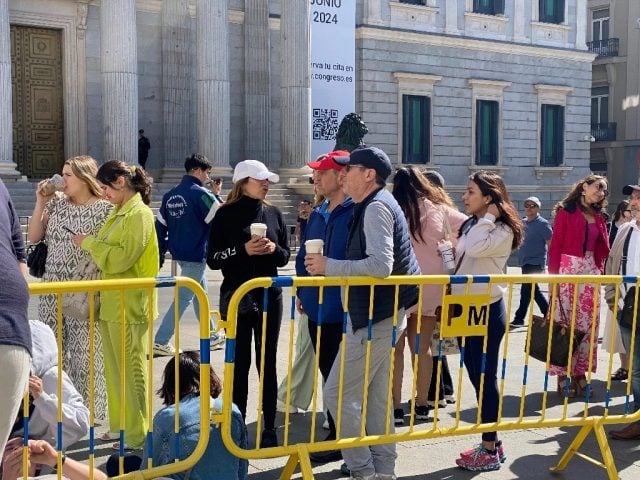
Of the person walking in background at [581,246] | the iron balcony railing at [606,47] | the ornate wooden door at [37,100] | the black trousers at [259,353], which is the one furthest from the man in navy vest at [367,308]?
the iron balcony railing at [606,47]

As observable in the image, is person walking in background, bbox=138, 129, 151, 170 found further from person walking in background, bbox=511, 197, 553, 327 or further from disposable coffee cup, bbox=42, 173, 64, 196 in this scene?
disposable coffee cup, bbox=42, 173, 64, 196

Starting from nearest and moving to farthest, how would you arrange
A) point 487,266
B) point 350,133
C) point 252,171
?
point 252,171, point 487,266, point 350,133

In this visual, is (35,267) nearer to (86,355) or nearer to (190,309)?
(86,355)

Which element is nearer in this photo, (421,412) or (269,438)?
(269,438)

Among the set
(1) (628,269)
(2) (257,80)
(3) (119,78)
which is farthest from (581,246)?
(2) (257,80)

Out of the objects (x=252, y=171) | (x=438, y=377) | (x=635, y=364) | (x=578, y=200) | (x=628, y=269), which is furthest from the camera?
(x=578, y=200)

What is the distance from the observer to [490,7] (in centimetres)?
3152

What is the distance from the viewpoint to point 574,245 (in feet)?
24.3

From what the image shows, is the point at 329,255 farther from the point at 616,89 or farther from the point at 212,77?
the point at 616,89

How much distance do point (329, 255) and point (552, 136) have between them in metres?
30.4

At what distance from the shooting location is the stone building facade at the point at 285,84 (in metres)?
22.5

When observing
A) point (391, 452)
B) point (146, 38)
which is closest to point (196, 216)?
point (391, 452)

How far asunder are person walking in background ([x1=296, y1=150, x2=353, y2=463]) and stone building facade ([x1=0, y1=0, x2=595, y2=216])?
51.9 feet

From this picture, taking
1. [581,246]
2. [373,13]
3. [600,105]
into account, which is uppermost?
[373,13]
